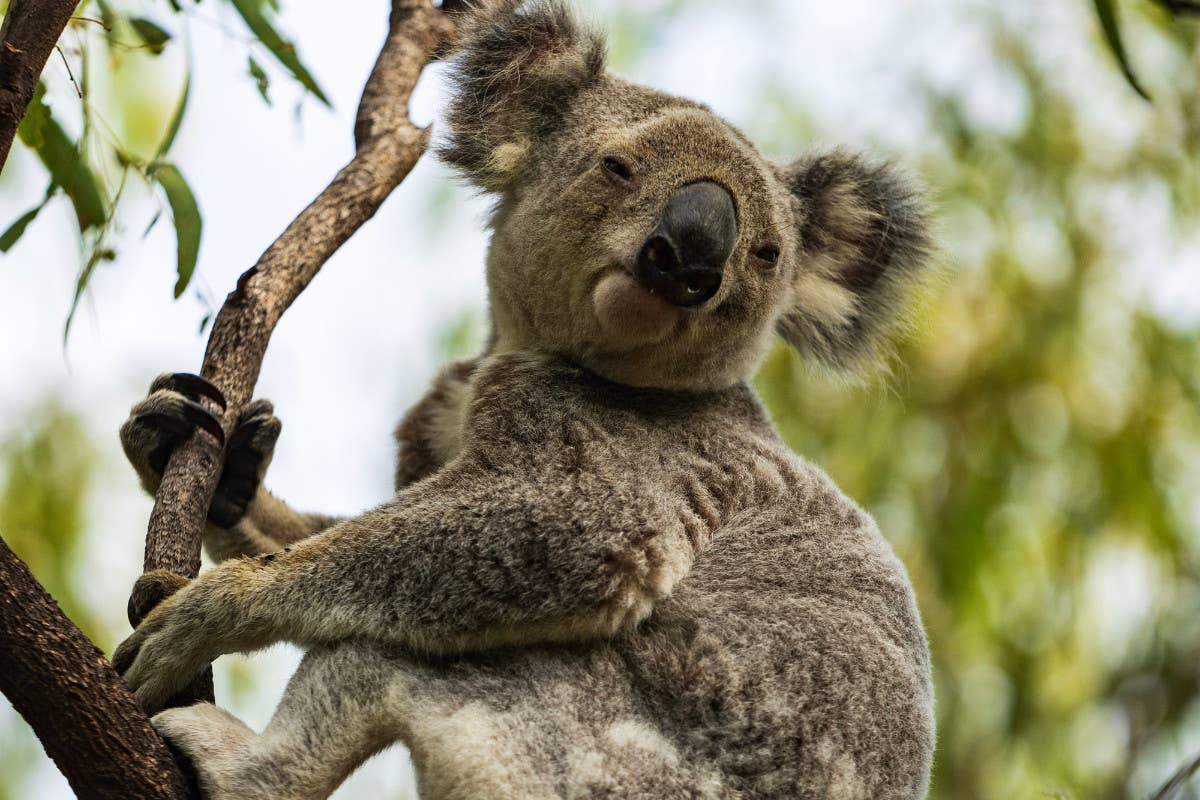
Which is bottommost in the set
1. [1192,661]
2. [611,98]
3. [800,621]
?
[1192,661]

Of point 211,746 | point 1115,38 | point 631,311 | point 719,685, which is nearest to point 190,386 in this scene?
point 211,746

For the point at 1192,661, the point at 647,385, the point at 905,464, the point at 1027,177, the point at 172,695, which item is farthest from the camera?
the point at 1027,177

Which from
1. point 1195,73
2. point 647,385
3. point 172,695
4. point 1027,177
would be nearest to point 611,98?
point 647,385

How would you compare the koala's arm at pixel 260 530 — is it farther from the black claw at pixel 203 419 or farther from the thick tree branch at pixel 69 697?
the thick tree branch at pixel 69 697

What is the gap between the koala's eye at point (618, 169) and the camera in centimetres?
324

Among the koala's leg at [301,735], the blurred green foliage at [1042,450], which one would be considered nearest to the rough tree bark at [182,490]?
the koala's leg at [301,735]

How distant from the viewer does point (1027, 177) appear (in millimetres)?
6828

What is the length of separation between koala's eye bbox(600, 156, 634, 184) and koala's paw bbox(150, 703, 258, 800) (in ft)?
5.02

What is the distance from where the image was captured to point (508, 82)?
142 inches

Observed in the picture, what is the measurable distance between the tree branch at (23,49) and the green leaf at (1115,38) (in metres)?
1.68

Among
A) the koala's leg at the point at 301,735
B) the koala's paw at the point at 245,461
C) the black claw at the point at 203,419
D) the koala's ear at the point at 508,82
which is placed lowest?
the koala's leg at the point at 301,735

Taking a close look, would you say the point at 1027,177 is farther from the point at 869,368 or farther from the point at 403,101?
the point at 403,101

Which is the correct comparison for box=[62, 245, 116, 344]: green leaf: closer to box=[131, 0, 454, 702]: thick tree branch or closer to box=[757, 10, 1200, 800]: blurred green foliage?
box=[131, 0, 454, 702]: thick tree branch

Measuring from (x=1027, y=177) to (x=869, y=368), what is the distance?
11.0 feet
